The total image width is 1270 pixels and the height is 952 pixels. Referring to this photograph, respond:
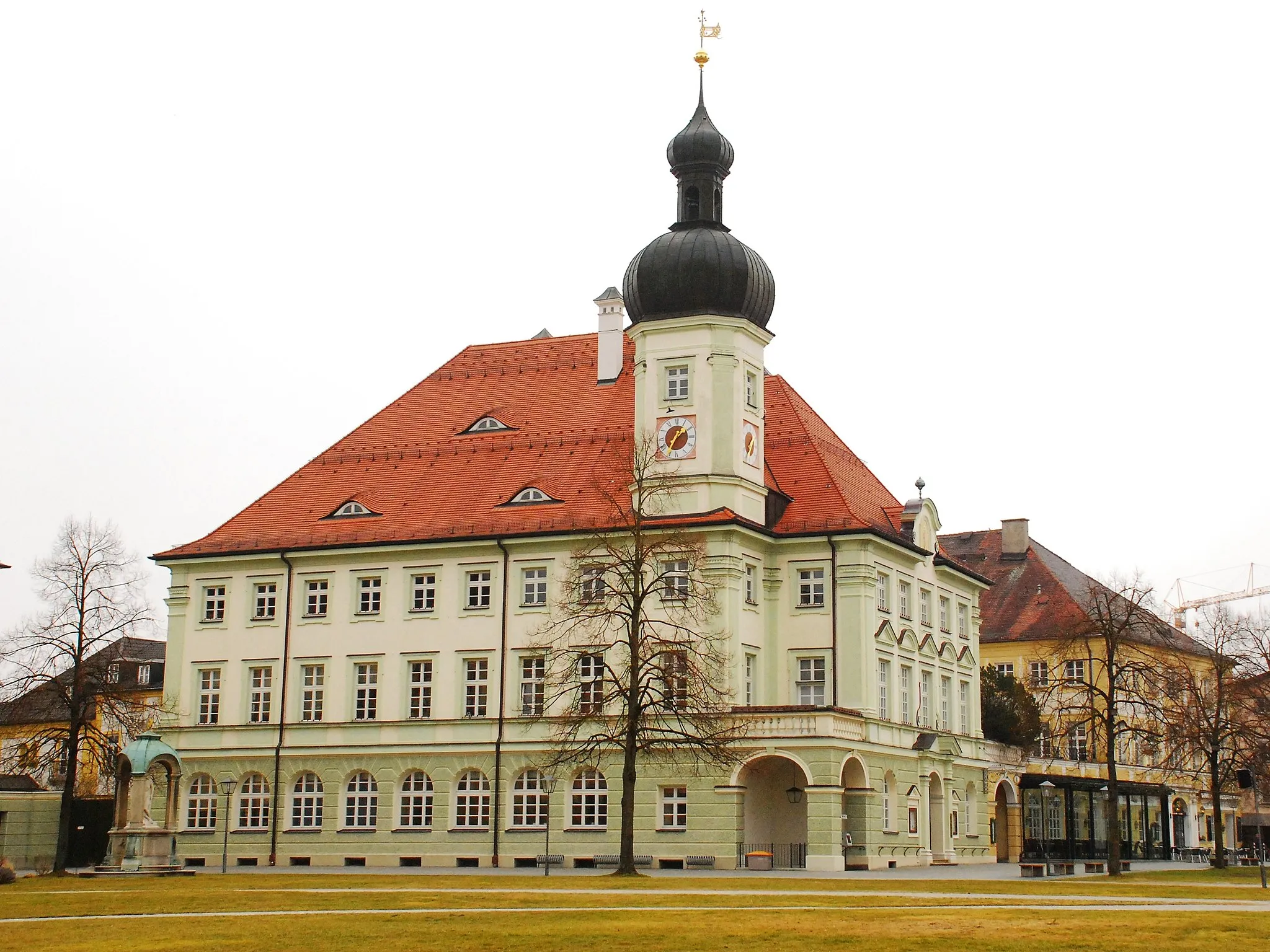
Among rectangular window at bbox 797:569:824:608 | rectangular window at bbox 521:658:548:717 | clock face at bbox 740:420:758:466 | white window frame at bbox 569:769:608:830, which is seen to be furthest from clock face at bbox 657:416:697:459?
white window frame at bbox 569:769:608:830

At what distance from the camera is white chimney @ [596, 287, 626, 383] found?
62.8 m

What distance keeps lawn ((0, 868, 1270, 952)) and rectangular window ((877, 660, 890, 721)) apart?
15.4 m

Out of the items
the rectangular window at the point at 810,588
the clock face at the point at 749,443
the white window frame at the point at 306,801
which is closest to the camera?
the clock face at the point at 749,443

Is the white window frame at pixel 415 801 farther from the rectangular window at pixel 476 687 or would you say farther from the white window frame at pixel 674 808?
the white window frame at pixel 674 808

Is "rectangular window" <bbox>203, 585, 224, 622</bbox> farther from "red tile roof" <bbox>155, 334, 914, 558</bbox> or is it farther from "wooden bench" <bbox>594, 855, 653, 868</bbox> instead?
"wooden bench" <bbox>594, 855, 653, 868</bbox>

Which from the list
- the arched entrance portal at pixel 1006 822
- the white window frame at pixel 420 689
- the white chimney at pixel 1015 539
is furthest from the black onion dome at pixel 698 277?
the white chimney at pixel 1015 539

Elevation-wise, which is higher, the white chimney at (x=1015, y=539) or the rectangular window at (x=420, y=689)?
the white chimney at (x=1015, y=539)

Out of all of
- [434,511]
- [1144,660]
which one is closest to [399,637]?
[434,511]

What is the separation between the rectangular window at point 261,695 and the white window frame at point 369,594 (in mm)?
3827

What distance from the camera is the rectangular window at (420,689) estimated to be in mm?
57781

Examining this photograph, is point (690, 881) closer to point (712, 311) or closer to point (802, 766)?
point (802, 766)

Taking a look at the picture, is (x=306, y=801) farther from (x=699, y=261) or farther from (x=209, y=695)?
(x=699, y=261)

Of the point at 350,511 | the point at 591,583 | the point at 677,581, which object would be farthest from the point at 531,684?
the point at 350,511

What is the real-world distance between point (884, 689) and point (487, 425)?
16645mm
